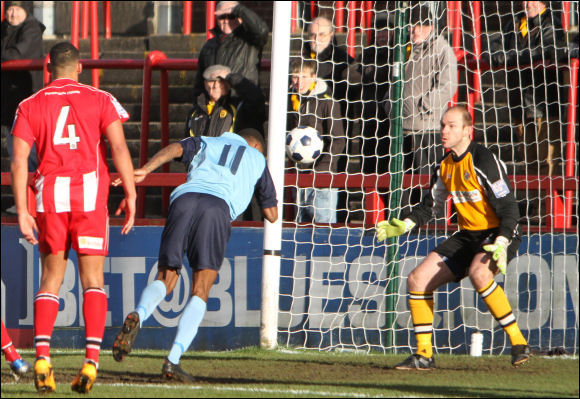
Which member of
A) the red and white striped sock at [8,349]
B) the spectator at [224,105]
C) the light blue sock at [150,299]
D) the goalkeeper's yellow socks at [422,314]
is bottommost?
the red and white striped sock at [8,349]

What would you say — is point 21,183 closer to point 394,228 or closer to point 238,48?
point 394,228

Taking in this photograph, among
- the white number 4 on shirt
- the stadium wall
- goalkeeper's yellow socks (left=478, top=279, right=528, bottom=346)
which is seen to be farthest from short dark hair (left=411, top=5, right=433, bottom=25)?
the white number 4 on shirt

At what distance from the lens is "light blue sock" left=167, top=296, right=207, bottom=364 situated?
6.40m

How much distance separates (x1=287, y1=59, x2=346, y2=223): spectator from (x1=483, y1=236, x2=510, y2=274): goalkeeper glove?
2494mm

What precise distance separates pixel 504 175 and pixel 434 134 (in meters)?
2.09

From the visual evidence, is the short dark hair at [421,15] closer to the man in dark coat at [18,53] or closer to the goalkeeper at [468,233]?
the goalkeeper at [468,233]

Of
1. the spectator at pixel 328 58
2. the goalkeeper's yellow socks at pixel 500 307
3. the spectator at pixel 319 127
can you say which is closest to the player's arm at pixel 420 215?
the goalkeeper's yellow socks at pixel 500 307

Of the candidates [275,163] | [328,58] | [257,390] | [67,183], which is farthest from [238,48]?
[257,390]

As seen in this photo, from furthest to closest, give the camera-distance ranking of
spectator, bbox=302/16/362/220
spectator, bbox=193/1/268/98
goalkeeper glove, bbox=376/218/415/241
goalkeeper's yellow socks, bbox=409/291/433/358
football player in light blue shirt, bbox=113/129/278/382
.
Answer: spectator, bbox=193/1/268/98 → spectator, bbox=302/16/362/220 → goalkeeper glove, bbox=376/218/415/241 → goalkeeper's yellow socks, bbox=409/291/433/358 → football player in light blue shirt, bbox=113/129/278/382

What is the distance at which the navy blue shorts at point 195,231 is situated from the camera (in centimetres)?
653

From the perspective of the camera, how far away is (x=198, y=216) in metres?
A: 6.55

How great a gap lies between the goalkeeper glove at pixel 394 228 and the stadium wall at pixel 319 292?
1.58 m

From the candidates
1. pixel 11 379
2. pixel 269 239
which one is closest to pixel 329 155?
pixel 269 239

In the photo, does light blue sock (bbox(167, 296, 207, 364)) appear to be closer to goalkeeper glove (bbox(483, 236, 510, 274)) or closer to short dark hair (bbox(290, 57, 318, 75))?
goalkeeper glove (bbox(483, 236, 510, 274))
